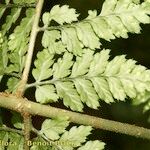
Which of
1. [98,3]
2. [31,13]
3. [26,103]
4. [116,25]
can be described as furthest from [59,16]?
[98,3]

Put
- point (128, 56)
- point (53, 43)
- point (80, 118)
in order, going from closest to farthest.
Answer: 1. point (80, 118)
2. point (53, 43)
3. point (128, 56)

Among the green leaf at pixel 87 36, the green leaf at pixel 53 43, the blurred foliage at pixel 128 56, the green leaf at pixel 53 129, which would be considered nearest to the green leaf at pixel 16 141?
the green leaf at pixel 53 129

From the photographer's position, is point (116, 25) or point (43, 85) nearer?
point (116, 25)

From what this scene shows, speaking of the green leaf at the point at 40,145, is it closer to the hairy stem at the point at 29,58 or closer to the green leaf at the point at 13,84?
the hairy stem at the point at 29,58

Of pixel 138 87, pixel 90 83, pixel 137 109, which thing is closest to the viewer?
pixel 138 87

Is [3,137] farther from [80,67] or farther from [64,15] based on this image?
[64,15]

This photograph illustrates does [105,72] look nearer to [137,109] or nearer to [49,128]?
[49,128]

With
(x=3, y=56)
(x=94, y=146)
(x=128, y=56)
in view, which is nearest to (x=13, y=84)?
(x=3, y=56)
